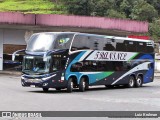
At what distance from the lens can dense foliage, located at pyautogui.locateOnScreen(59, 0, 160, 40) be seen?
3752 inches

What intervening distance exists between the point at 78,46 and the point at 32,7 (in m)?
95.9

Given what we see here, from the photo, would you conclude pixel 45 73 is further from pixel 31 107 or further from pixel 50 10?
pixel 50 10

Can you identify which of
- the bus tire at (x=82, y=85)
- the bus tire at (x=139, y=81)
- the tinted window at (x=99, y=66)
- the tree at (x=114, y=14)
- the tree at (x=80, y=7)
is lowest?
the bus tire at (x=139, y=81)

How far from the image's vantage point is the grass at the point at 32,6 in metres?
113

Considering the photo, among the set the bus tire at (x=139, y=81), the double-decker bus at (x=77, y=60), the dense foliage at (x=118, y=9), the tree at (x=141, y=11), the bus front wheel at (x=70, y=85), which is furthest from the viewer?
the tree at (x=141, y=11)

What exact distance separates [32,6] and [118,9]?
29.9 meters

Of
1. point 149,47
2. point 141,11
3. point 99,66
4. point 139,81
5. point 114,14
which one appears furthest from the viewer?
point 141,11

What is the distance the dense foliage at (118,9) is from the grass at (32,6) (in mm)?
7640

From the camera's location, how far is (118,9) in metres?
99.8

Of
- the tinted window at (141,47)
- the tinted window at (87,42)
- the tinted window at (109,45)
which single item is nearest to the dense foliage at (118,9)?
the tinted window at (141,47)

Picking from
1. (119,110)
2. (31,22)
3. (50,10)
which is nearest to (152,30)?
(50,10)

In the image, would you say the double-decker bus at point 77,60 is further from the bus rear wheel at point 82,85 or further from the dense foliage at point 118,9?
the dense foliage at point 118,9

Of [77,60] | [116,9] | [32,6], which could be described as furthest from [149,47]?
[32,6]

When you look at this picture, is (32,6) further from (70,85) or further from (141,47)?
(70,85)
